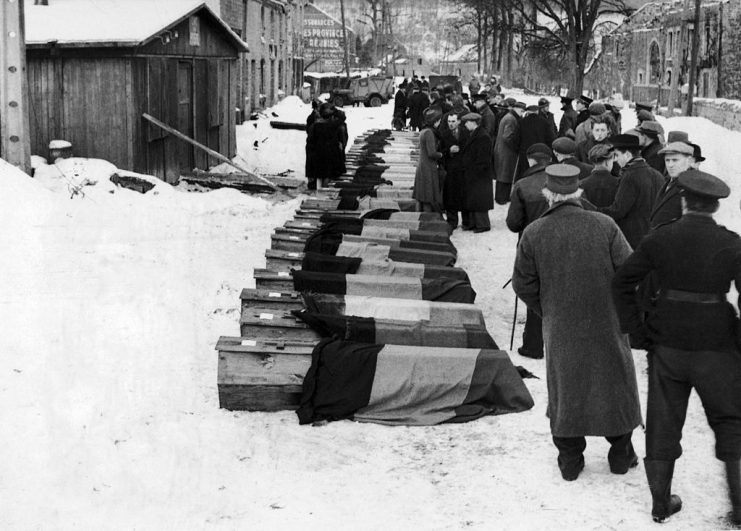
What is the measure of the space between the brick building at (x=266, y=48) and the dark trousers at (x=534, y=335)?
22.3 m

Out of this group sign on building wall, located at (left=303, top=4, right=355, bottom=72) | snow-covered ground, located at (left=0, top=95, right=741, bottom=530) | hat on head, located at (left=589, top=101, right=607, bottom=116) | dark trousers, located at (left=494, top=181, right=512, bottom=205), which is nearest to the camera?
snow-covered ground, located at (left=0, top=95, right=741, bottom=530)

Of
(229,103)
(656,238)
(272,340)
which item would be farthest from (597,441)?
(229,103)

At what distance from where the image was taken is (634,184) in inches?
310

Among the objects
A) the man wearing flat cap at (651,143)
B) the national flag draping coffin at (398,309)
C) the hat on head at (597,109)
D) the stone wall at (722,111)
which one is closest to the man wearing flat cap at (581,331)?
the national flag draping coffin at (398,309)

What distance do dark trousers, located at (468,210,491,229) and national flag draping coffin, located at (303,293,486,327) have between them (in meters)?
6.11

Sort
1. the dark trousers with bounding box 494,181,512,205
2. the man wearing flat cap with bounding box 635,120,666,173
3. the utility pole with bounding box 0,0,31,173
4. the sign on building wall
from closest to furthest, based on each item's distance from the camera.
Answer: the man wearing flat cap with bounding box 635,120,666,173 → the utility pole with bounding box 0,0,31,173 → the dark trousers with bounding box 494,181,512,205 → the sign on building wall

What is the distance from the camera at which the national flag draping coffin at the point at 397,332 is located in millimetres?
7242

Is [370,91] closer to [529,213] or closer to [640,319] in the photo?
[529,213]

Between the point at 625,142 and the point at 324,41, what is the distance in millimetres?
83413

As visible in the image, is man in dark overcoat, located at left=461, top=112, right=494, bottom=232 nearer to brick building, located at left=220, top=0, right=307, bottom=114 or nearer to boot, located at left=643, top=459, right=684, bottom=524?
boot, located at left=643, top=459, right=684, bottom=524

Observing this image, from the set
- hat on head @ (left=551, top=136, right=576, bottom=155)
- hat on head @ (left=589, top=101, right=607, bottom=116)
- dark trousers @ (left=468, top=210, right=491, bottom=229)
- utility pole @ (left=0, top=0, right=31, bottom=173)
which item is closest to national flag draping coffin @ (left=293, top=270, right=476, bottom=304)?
hat on head @ (left=551, top=136, right=576, bottom=155)

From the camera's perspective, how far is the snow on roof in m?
14.7

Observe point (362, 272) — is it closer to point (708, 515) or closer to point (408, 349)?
point (408, 349)

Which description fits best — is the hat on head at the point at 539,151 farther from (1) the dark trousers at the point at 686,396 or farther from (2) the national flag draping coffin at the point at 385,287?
(1) the dark trousers at the point at 686,396
